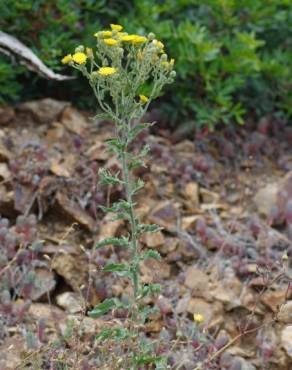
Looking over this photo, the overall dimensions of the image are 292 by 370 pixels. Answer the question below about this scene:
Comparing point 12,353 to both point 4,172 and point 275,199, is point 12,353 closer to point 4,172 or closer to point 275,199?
point 4,172

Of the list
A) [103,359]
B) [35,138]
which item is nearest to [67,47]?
[35,138]

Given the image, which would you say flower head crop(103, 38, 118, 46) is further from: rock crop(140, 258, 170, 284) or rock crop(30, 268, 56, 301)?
rock crop(140, 258, 170, 284)

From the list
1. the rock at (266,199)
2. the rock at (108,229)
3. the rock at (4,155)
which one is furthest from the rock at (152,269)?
the rock at (4,155)

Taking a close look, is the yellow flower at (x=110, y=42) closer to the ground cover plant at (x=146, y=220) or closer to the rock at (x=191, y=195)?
the ground cover plant at (x=146, y=220)

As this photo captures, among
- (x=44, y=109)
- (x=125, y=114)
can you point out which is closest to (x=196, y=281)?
(x=125, y=114)

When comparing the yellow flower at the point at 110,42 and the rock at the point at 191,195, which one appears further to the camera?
the rock at the point at 191,195
